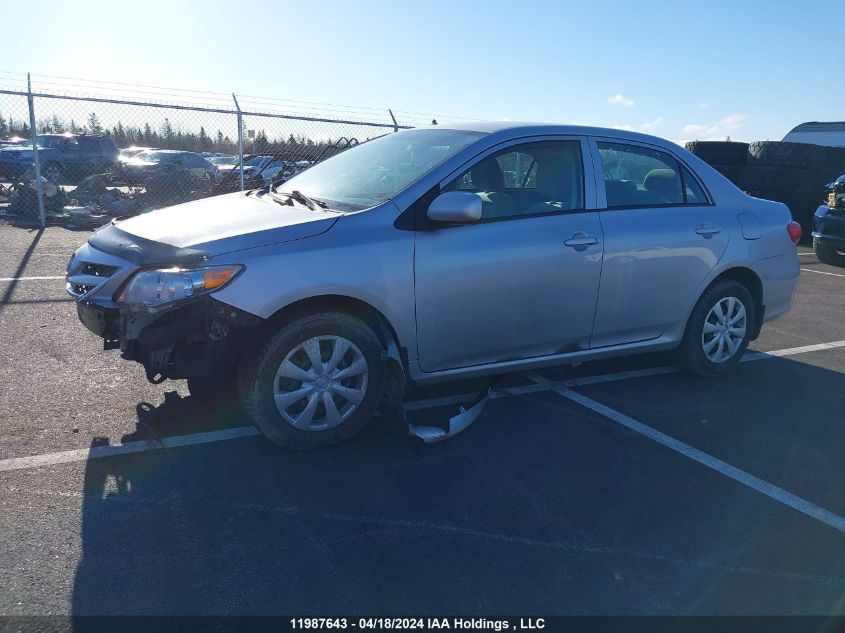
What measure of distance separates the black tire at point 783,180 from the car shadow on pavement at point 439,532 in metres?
10.3

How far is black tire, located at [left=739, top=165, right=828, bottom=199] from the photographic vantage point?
42.2 ft

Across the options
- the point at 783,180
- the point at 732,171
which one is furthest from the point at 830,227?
the point at 732,171

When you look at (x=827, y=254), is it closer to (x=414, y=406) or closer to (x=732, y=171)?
(x=732, y=171)

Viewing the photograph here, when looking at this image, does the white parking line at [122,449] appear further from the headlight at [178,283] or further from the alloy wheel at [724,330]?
the alloy wheel at [724,330]

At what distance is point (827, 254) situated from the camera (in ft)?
37.2

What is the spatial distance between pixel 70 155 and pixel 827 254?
18299mm

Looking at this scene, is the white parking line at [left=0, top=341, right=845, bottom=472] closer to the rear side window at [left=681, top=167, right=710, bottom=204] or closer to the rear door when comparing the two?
the rear door

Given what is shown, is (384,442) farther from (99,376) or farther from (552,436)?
(99,376)

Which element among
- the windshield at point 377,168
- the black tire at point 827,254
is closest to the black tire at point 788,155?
the black tire at point 827,254

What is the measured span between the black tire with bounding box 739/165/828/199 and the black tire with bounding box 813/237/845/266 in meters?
1.78

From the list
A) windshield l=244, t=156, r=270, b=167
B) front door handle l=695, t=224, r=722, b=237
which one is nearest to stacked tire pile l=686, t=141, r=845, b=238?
front door handle l=695, t=224, r=722, b=237

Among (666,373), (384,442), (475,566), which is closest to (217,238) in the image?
(384,442)

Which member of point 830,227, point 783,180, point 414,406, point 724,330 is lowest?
point 414,406

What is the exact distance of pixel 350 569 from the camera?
284 centimetres
